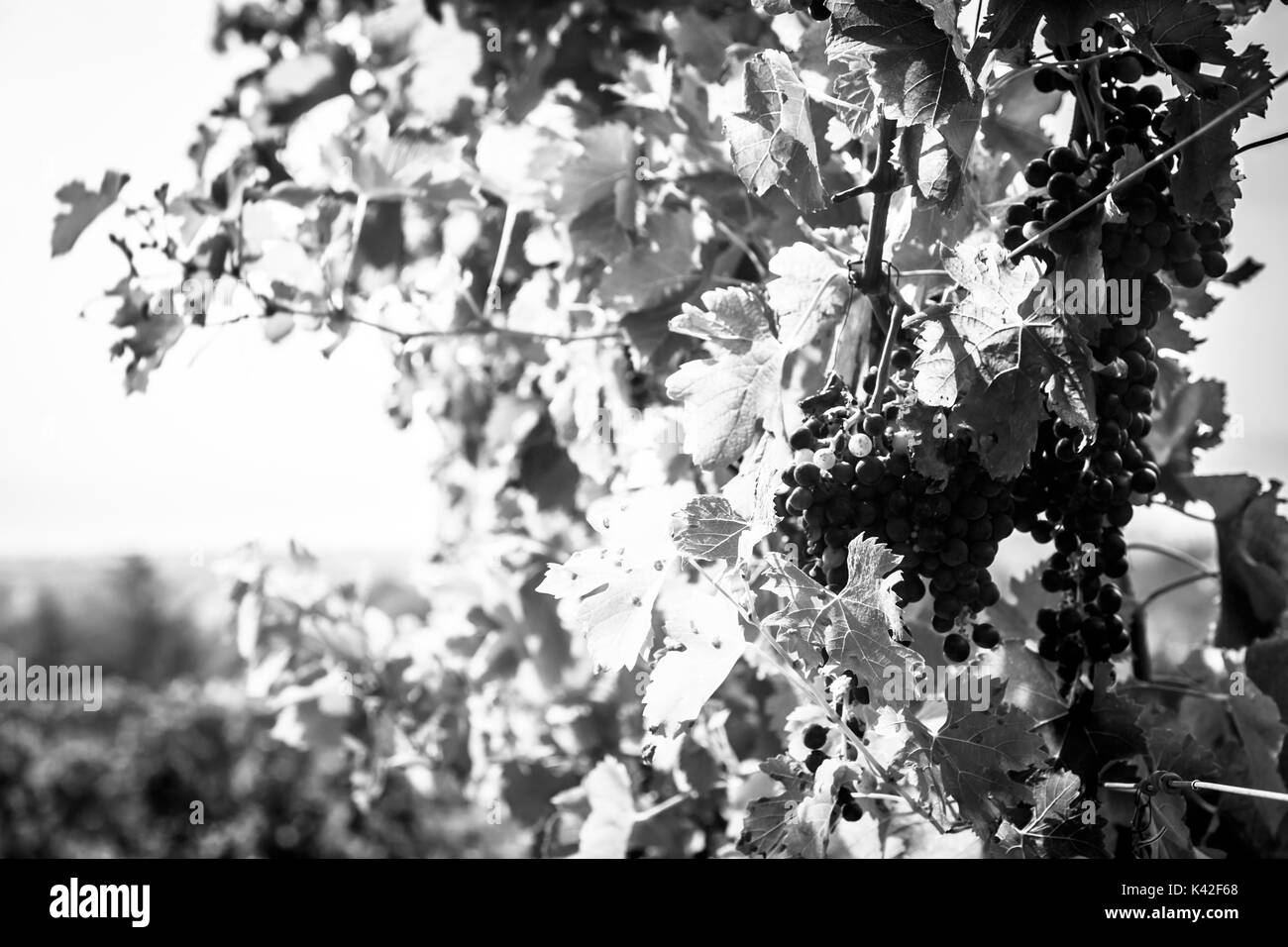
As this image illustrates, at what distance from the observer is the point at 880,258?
1137 millimetres

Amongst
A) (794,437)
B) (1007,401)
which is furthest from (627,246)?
(1007,401)

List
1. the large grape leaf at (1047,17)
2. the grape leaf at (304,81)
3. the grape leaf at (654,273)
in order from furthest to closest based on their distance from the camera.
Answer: the grape leaf at (304,81) < the grape leaf at (654,273) < the large grape leaf at (1047,17)

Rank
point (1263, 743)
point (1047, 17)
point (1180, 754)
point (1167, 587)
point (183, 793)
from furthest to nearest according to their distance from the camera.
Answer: point (183, 793) < point (1167, 587) < point (1263, 743) < point (1180, 754) < point (1047, 17)

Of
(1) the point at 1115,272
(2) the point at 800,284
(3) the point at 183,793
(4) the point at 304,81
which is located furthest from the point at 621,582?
(3) the point at 183,793

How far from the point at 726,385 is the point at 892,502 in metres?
0.23

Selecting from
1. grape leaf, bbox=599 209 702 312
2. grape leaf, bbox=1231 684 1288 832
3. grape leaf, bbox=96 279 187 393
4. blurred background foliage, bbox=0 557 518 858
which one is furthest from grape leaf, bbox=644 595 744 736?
blurred background foliage, bbox=0 557 518 858

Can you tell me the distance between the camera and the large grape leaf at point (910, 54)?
0.95m

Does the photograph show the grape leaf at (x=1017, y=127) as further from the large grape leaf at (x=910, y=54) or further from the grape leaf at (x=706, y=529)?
the grape leaf at (x=706, y=529)

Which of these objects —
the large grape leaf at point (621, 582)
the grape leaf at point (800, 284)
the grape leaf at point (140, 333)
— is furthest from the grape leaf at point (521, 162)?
the large grape leaf at point (621, 582)

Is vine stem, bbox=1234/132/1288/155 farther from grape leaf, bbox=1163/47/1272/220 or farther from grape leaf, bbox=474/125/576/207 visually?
grape leaf, bbox=474/125/576/207

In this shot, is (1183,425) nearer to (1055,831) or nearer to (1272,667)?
(1272,667)

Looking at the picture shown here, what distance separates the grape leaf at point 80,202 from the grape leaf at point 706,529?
3.90ft

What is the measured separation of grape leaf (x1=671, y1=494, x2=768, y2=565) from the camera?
1029 millimetres
